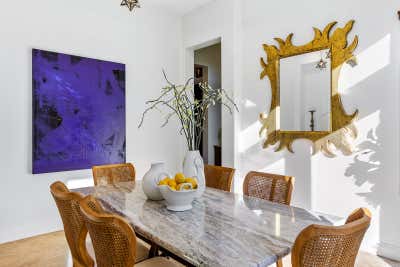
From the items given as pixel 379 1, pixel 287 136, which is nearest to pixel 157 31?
pixel 287 136

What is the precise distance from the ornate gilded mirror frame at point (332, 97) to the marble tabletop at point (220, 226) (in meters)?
1.28

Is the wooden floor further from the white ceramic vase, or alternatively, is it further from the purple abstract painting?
the white ceramic vase

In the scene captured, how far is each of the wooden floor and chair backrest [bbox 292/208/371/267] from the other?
5.54 ft

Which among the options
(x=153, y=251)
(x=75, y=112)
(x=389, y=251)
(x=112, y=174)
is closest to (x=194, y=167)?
(x=153, y=251)

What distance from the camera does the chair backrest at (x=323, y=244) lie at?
92cm

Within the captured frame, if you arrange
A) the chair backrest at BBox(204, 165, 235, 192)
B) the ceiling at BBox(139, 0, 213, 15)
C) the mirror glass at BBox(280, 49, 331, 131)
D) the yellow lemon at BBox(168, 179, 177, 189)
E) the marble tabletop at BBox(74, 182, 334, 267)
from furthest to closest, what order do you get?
the ceiling at BBox(139, 0, 213, 15), the mirror glass at BBox(280, 49, 331, 131), the chair backrest at BBox(204, 165, 235, 192), the yellow lemon at BBox(168, 179, 177, 189), the marble tabletop at BBox(74, 182, 334, 267)

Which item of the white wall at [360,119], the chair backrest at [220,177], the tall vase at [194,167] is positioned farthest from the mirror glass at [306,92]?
the tall vase at [194,167]

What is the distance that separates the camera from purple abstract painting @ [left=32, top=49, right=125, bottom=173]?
9.53 feet

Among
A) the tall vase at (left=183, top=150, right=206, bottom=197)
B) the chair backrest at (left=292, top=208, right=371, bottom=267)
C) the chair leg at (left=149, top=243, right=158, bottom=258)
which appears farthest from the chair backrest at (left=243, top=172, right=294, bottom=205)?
the chair backrest at (left=292, top=208, right=371, bottom=267)

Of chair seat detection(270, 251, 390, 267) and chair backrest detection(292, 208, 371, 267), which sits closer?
chair backrest detection(292, 208, 371, 267)

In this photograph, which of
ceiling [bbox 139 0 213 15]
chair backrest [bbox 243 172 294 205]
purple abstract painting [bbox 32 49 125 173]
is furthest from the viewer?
ceiling [bbox 139 0 213 15]

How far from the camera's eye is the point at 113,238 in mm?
1049

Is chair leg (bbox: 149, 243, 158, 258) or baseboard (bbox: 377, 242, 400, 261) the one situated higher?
chair leg (bbox: 149, 243, 158, 258)

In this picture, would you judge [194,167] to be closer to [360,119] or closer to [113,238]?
[113,238]
